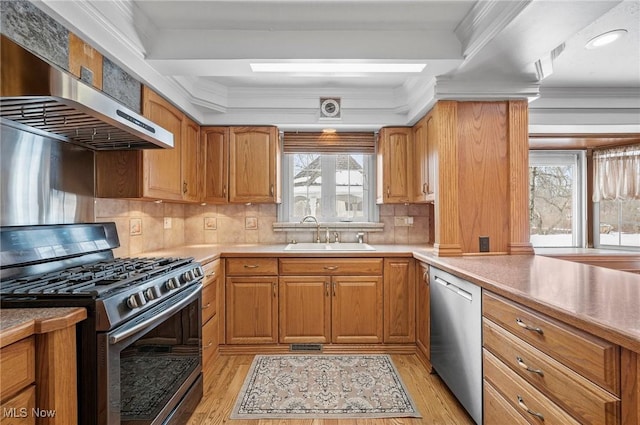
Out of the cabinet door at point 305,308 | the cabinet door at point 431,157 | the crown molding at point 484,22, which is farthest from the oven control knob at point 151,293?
the crown molding at point 484,22

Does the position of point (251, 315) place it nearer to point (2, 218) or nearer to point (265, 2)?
point (2, 218)

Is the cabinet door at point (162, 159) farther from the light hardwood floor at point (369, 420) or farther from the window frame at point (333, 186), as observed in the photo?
Answer: the light hardwood floor at point (369, 420)

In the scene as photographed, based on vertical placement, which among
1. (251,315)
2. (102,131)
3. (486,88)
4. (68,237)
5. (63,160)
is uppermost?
(486,88)

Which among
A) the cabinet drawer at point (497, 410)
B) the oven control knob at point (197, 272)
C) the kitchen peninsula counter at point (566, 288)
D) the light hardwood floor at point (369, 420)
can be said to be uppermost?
the kitchen peninsula counter at point (566, 288)

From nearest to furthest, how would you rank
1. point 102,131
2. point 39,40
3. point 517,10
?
point 39,40, point 517,10, point 102,131

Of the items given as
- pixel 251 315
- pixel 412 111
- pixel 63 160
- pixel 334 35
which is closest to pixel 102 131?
pixel 63 160

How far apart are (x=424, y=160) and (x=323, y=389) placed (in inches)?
76.3

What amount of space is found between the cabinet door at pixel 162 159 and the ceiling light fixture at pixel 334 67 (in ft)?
2.42

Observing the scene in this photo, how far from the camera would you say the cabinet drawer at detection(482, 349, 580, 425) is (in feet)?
3.74

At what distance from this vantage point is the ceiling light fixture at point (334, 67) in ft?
7.02

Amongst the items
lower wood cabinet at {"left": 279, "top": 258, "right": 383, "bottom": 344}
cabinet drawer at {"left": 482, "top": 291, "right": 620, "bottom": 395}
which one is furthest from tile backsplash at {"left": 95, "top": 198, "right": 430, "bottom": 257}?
cabinet drawer at {"left": 482, "top": 291, "right": 620, "bottom": 395}

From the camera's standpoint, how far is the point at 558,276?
62.6 inches

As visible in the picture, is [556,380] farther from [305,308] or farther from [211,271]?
[211,271]

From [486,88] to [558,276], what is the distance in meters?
1.42
